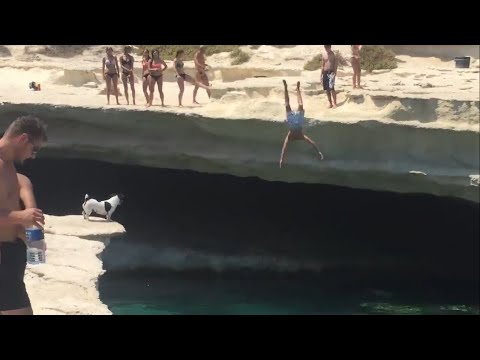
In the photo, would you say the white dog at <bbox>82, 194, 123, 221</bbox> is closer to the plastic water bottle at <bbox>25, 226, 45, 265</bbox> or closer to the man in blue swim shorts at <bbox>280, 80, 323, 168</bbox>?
the man in blue swim shorts at <bbox>280, 80, 323, 168</bbox>

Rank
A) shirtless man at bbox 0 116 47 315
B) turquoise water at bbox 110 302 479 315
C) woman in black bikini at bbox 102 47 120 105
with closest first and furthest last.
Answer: shirtless man at bbox 0 116 47 315, woman in black bikini at bbox 102 47 120 105, turquoise water at bbox 110 302 479 315

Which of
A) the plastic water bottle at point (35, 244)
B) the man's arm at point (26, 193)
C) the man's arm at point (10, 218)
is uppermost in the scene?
the man's arm at point (26, 193)

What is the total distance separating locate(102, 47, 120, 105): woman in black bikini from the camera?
10.8 m

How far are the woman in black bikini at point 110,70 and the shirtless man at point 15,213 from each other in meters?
5.44

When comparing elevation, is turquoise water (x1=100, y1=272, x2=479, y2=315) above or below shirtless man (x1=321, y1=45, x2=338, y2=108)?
below

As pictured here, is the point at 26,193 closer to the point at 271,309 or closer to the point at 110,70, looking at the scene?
the point at 110,70

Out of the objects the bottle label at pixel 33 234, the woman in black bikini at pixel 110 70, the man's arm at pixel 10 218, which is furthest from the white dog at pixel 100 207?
the man's arm at pixel 10 218

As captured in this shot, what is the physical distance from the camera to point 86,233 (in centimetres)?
1001

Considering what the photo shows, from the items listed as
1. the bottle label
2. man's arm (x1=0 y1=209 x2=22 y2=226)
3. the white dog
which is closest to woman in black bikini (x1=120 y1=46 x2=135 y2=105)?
the white dog

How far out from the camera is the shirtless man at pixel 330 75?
10.4 m

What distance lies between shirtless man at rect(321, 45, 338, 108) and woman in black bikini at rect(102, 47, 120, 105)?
2.71 metres

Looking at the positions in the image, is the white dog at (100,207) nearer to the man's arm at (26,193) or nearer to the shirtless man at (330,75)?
the shirtless man at (330,75)

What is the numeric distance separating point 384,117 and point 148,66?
121 inches
